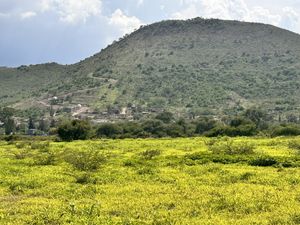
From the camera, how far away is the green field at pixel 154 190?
59.5 ft

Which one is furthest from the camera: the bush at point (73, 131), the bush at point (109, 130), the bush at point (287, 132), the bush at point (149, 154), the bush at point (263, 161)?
the bush at point (109, 130)

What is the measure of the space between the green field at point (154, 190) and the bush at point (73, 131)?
40842 millimetres

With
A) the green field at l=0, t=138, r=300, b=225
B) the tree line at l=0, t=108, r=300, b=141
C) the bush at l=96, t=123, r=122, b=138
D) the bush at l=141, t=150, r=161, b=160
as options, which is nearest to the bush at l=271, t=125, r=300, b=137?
the tree line at l=0, t=108, r=300, b=141

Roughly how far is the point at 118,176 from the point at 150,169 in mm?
2484

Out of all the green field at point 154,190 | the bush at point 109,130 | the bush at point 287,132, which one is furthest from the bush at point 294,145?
the bush at point 109,130

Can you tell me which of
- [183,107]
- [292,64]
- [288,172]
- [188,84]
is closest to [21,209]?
[288,172]

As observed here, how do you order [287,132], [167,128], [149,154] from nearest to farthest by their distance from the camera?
1. [149,154]
2. [287,132]
3. [167,128]

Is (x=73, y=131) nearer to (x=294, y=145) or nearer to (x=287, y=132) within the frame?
(x=287, y=132)

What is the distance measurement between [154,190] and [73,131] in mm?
55228

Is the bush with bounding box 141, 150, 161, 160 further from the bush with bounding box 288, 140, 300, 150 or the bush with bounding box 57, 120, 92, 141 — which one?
the bush with bounding box 57, 120, 92, 141

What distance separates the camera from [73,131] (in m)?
77.2

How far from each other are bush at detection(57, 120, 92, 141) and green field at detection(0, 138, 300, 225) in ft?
134

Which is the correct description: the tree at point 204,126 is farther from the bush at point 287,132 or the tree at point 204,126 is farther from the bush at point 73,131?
the bush at point 287,132

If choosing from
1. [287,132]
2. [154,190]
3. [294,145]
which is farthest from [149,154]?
[287,132]
